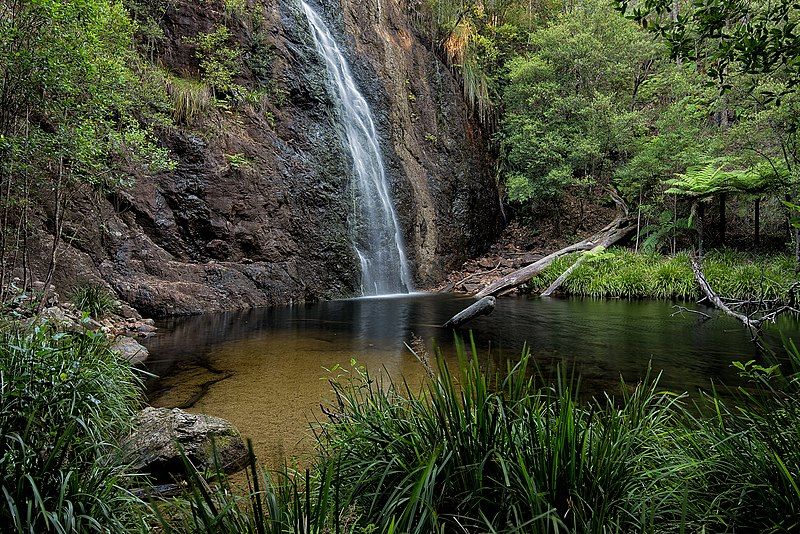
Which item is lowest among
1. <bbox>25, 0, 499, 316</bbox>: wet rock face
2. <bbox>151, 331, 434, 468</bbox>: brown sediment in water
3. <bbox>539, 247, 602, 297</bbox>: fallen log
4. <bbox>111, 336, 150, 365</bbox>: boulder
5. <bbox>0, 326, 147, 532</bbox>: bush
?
<bbox>151, 331, 434, 468</bbox>: brown sediment in water

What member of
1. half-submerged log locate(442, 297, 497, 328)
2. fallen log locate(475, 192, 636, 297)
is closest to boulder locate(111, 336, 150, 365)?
half-submerged log locate(442, 297, 497, 328)

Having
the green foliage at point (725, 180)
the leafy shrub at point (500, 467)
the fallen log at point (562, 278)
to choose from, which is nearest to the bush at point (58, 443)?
the leafy shrub at point (500, 467)

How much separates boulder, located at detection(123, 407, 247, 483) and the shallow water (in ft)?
0.71

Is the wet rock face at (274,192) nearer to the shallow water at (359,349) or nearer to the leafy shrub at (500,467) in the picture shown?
the shallow water at (359,349)

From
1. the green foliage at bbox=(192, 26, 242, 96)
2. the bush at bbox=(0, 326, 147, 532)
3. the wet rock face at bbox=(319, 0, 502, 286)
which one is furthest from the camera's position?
the wet rock face at bbox=(319, 0, 502, 286)

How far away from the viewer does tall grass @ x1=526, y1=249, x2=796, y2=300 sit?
1099cm

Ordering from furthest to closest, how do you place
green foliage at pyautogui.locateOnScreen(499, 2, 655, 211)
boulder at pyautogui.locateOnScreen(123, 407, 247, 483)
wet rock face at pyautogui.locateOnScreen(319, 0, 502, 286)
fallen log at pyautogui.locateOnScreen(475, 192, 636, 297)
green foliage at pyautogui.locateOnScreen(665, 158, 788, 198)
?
green foliage at pyautogui.locateOnScreen(499, 2, 655, 211), wet rock face at pyautogui.locateOnScreen(319, 0, 502, 286), fallen log at pyautogui.locateOnScreen(475, 192, 636, 297), green foliage at pyautogui.locateOnScreen(665, 158, 788, 198), boulder at pyautogui.locateOnScreen(123, 407, 247, 483)

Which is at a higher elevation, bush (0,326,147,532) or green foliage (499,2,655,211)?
green foliage (499,2,655,211)

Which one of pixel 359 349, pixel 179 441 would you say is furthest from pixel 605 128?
pixel 179 441

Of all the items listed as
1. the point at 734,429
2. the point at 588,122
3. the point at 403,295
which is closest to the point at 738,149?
the point at 588,122

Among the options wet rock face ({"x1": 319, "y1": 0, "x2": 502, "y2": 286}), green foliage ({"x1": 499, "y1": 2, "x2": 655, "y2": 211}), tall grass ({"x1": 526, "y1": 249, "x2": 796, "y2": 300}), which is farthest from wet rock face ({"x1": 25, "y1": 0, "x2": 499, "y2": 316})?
tall grass ({"x1": 526, "y1": 249, "x2": 796, "y2": 300})

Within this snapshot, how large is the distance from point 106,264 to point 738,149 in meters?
17.4

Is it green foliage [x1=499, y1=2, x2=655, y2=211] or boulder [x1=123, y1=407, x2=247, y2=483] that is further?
green foliage [x1=499, y1=2, x2=655, y2=211]

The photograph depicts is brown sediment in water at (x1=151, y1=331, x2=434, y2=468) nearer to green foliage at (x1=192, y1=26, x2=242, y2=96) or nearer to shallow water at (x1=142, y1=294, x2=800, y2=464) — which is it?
shallow water at (x1=142, y1=294, x2=800, y2=464)
